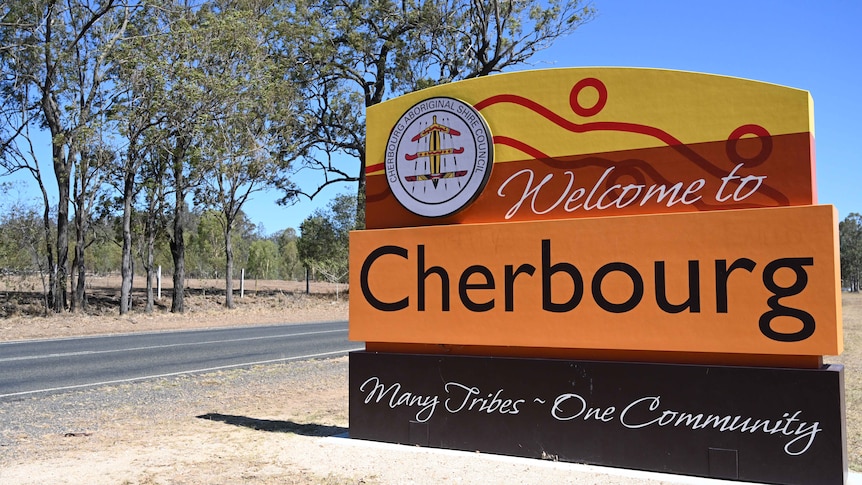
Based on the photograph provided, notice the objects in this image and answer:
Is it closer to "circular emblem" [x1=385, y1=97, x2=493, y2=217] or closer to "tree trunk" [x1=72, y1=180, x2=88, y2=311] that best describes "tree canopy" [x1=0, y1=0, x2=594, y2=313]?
"tree trunk" [x1=72, y1=180, x2=88, y2=311]

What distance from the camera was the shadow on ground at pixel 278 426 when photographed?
26.7 feet

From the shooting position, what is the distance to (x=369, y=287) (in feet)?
25.3

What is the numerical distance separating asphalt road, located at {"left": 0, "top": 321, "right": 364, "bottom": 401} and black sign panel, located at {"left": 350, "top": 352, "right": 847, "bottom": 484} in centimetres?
655

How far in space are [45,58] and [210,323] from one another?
13.2 meters

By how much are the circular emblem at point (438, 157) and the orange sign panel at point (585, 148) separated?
1 cm

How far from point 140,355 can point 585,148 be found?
12491 mm

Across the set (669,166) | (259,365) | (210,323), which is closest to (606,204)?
(669,166)

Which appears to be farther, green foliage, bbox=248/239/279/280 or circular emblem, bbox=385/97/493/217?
green foliage, bbox=248/239/279/280

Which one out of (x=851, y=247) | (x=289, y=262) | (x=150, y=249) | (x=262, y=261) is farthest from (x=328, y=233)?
(x=851, y=247)

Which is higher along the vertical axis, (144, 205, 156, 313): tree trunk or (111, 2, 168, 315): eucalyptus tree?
(111, 2, 168, 315): eucalyptus tree

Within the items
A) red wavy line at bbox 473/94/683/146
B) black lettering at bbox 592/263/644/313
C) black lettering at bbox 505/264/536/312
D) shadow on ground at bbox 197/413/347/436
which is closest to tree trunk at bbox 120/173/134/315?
shadow on ground at bbox 197/413/347/436

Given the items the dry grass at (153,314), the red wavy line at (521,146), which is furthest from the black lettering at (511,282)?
the dry grass at (153,314)

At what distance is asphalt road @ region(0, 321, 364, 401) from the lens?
12.5 m

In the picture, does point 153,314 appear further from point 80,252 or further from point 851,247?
point 851,247
